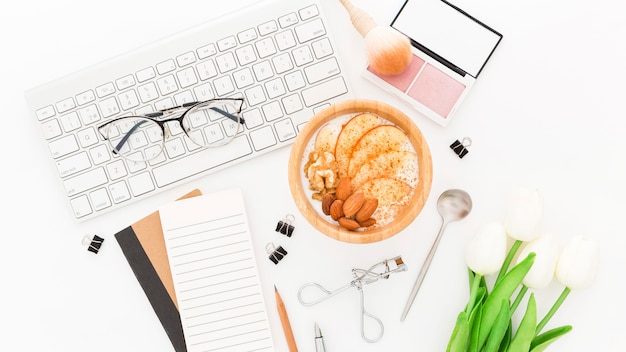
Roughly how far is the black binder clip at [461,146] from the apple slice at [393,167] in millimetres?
120

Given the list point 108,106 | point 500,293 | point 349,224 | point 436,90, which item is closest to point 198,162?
point 108,106

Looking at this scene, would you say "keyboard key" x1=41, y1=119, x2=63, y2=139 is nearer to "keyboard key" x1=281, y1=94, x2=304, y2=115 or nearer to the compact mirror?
"keyboard key" x1=281, y1=94, x2=304, y2=115

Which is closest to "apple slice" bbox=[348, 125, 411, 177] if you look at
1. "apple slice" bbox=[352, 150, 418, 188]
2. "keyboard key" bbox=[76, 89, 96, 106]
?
"apple slice" bbox=[352, 150, 418, 188]

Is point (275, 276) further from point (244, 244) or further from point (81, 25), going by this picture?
point (81, 25)


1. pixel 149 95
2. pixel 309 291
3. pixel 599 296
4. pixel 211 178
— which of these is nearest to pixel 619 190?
pixel 599 296

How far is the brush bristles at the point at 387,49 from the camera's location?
0.76 metres

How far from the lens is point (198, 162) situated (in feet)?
2.69

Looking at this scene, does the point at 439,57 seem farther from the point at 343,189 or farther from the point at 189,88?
the point at 189,88

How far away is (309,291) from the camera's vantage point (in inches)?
32.9

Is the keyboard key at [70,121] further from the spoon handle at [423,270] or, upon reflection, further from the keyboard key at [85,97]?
the spoon handle at [423,270]

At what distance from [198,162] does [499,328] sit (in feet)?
1.69

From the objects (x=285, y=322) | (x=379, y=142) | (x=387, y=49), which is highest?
(x=387, y=49)

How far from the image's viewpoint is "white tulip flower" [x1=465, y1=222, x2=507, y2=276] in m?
0.77

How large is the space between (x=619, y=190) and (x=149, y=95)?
77cm
